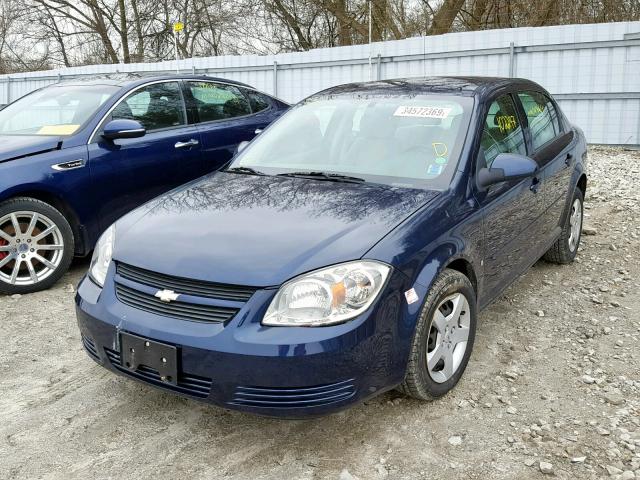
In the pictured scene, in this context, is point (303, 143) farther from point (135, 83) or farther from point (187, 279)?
point (135, 83)

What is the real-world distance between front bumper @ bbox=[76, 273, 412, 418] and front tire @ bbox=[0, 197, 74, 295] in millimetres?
2348

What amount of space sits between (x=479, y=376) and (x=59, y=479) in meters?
2.13

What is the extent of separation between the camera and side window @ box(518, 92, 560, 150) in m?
4.38

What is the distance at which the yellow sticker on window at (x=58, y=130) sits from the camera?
4.98m

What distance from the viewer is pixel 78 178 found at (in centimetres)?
482

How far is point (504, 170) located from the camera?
3.42 metres

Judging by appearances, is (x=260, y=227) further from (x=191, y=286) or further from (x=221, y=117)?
(x=221, y=117)

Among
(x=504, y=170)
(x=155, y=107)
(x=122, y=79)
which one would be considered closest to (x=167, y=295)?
(x=504, y=170)

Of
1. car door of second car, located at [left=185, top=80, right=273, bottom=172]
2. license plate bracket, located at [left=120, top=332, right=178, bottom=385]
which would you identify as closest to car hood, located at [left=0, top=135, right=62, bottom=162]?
car door of second car, located at [left=185, top=80, right=273, bottom=172]

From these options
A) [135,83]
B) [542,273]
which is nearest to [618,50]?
[542,273]

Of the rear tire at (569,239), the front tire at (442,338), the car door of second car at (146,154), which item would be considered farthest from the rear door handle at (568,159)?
the car door of second car at (146,154)

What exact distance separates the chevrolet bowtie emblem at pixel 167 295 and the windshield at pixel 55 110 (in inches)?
111

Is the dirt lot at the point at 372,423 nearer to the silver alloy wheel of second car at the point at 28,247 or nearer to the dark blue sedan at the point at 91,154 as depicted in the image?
the silver alloy wheel of second car at the point at 28,247

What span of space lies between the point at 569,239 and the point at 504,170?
209cm
